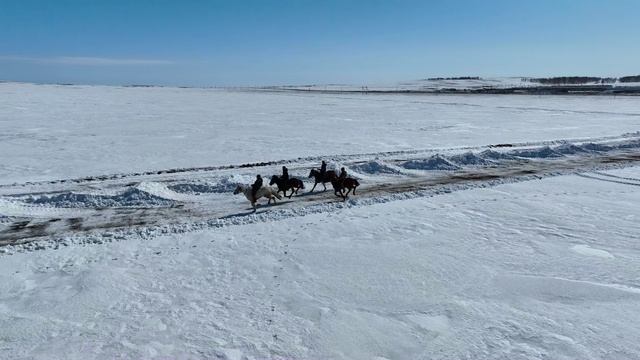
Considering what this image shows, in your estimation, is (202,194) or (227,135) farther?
(227,135)

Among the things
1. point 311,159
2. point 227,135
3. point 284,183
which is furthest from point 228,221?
point 227,135

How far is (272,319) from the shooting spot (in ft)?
17.1

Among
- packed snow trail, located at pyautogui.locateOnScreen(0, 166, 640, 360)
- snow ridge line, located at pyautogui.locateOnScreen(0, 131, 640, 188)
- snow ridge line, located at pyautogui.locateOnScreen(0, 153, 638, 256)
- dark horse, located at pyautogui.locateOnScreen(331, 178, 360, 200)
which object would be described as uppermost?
dark horse, located at pyautogui.locateOnScreen(331, 178, 360, 200)

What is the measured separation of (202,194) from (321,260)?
178 inches

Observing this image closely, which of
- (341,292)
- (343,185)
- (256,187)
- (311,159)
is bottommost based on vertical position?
(341,292)

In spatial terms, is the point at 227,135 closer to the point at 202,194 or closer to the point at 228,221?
the point at 202,194

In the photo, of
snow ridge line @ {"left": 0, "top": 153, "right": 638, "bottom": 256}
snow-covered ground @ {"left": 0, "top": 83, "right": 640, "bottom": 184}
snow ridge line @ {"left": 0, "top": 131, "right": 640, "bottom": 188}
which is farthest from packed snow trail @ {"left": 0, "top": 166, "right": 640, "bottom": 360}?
snow-covered ground @ {"left": 0, "top": 83, "right": 640, "bottom": 184}

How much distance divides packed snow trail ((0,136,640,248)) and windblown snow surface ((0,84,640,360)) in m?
0.06

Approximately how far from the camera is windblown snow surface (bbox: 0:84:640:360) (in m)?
4.84

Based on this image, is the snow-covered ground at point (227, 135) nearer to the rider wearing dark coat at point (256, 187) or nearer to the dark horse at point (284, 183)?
the dark horse at point (284, 183)

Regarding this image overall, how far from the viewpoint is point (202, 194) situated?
1064 cm

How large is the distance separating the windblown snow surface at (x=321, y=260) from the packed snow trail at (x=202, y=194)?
0.18ft

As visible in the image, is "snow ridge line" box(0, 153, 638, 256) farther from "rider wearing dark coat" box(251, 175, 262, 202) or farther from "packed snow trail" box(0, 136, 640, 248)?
"rider wearing dark coat" box(251, 175, 262, 202)

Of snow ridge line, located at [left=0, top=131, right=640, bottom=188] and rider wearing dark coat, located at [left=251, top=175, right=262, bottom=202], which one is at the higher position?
rider wearing dark coat, located at [left=251, top=175, right=262, bottom=202]
